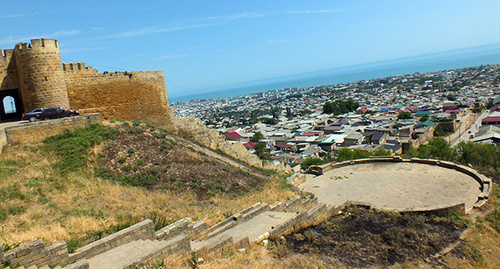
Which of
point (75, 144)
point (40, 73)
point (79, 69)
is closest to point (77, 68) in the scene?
point (79, 69)

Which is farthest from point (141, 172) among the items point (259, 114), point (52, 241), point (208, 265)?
point (259, 114)

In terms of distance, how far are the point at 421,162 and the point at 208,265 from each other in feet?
46.5

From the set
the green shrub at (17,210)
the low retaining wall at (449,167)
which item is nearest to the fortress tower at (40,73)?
the green shrub at (17,210)

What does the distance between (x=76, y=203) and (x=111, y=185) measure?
127 centimetres

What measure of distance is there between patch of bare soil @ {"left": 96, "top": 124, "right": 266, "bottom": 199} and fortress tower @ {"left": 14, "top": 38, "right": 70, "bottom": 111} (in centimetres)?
280

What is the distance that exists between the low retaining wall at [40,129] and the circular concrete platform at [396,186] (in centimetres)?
884

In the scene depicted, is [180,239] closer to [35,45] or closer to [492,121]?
[35,45]

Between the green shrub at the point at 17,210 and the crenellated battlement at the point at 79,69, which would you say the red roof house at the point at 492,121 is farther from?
the green shrub at the point at 17,210

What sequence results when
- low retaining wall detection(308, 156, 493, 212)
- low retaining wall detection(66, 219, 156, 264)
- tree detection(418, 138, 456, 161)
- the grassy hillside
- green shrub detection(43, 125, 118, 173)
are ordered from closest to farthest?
1. low retaining wall detection(66, 219, 156, 264)
2. the grassy hillside
3. green shrub detection(43, 125, 118, 173)
4. low retaining wall detection(308, 156, 493, 212)
5. tree detection(418, 138, 456, 161)

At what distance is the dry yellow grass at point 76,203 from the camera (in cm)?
620

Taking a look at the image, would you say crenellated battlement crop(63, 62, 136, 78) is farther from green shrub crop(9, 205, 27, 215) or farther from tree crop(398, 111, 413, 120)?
tree crop(398, 111, 413, 120)

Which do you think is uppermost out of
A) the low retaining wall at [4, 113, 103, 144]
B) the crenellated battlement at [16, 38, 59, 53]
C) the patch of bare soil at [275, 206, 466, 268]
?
the crenellated battlement at [16, 38, 59, 53]

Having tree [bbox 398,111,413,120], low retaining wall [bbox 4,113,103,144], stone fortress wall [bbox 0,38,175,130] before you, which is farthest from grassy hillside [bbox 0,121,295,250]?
tree [bbox 398,111,413,120]

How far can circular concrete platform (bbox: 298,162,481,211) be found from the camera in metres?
11.5
